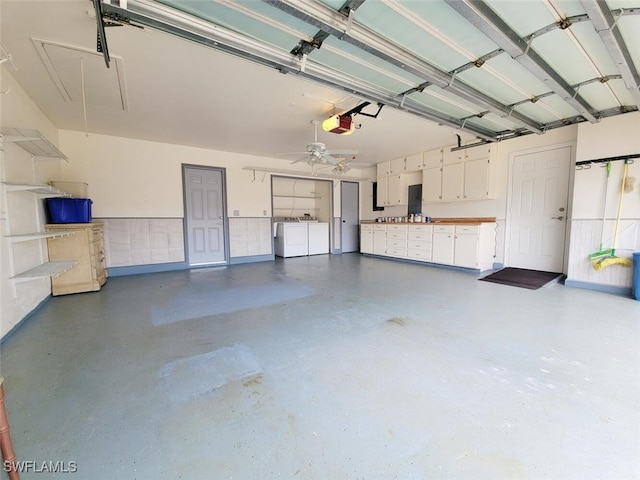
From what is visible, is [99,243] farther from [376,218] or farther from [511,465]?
[376,218]

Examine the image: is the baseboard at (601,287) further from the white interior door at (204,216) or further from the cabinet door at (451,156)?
the white interior door at (204,216)

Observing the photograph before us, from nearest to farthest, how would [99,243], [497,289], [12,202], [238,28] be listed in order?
[238,28], [12,202], [497,289], [99,243]

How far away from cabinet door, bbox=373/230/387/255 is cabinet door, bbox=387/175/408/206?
891 mm

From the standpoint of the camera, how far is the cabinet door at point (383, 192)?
695cm

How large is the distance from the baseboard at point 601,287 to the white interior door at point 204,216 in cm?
634

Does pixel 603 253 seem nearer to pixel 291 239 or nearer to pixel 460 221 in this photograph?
pixel 460 221

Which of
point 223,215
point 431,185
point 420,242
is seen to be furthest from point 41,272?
point 431,185

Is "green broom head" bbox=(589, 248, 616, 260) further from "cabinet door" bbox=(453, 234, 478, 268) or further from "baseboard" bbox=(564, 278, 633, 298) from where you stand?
"cabinet door" bbox=(453, 234, 478, 268)

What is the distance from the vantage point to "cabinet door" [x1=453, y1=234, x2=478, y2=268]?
4871mm

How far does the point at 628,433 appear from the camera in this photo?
1.26 metres

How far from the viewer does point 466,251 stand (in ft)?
16.4

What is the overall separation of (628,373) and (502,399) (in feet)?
3.42

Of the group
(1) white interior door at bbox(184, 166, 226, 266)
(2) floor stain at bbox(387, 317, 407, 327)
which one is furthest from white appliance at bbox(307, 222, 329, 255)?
(2) floor stain at bbox(387, 317, 407, 327)

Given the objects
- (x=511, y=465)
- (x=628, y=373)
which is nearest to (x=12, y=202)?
(x=511, y=465)
